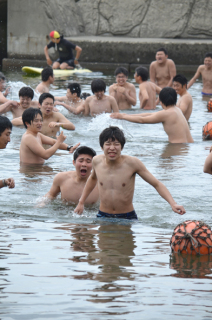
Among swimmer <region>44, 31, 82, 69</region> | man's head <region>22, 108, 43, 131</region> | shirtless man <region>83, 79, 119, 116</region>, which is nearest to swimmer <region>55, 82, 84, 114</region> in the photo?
shirtless man <region>83, 79, 119, 116</region>

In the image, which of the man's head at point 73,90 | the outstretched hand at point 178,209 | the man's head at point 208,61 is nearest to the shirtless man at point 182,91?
the man's head at point 73,90

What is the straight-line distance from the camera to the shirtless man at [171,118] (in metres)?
9.12

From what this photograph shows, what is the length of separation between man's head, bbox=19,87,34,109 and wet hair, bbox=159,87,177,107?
2.43m

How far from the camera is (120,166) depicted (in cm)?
578

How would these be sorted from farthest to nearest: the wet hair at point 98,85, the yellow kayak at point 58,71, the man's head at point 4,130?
the yellow kayak at point 58,71, the wet hair at point 98,85, the man's head at point 4,130

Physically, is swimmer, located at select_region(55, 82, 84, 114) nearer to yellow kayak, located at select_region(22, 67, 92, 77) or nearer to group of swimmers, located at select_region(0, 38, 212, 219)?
group of swimmers, located at select_region(0, 38, 212, 219)

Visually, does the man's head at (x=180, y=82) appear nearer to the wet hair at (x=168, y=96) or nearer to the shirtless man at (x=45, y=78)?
the wet hair at (x=168, y=96)

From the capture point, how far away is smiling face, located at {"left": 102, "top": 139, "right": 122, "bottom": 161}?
5.46 meters

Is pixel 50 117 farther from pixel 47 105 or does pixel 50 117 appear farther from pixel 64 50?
pixel 64 50

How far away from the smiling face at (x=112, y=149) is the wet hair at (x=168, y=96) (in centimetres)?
373

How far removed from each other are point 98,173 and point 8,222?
42.3 inches

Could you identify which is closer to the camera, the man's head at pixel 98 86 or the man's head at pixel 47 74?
the man's head at pixel 98 86

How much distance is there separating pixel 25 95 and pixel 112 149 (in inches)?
197

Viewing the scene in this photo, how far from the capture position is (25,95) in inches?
399
